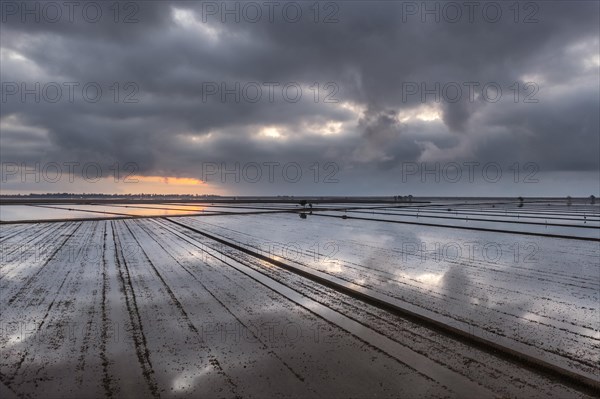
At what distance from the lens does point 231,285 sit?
11.1 m

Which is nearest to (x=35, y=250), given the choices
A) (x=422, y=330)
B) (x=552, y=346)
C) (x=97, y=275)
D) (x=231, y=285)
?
(x=97, y=275)

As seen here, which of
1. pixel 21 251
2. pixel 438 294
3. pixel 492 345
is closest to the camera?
pixel 492 345

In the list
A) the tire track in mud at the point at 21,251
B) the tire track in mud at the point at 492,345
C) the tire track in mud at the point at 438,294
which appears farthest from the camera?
the tire track in mud at the point at 21,251

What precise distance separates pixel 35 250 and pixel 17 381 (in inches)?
609

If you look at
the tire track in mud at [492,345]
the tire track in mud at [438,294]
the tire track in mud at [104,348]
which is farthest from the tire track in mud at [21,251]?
the tire track in mud at [492,345]

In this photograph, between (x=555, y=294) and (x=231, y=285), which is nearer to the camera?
(x=555, y=294)

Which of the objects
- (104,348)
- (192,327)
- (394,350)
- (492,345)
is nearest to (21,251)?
(104,348)

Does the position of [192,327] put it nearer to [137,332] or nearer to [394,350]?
[137,332]

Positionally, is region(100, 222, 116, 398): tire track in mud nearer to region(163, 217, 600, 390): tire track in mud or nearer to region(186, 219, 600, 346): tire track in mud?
region(163, 217, 600, 390): tire track in mud

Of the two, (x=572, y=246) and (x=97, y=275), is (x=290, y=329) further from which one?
(x=572, y=246)

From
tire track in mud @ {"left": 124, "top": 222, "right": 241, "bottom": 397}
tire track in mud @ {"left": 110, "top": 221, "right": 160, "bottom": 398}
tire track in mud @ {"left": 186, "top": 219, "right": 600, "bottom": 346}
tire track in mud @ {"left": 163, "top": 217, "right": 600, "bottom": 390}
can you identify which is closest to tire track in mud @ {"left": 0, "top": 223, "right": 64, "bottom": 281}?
tire track in mud @ {"left": 110, "top": 221, "right": 160, "bottom": 398}

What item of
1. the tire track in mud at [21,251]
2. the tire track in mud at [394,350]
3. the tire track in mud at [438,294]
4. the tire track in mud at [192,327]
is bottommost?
the tire track in mud at [438,294]

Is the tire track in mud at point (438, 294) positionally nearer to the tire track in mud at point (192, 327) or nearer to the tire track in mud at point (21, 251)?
the tire track in mud at point (192, 327)

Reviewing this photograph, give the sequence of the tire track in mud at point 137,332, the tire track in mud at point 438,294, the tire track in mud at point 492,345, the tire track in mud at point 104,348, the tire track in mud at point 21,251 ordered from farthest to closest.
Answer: the tire track in mud at point 21,251, the tire track in mud at point 438,294, the tire track in mud at point 492,345, the tire track in mud at point 137,332, the tire track in mud at point 104,348
